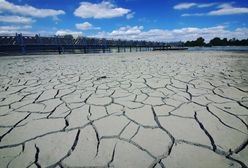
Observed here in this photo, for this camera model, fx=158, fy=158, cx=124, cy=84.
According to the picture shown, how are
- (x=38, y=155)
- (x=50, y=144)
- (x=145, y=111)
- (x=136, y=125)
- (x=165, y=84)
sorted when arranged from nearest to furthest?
(x=38, y=155) < (x=50, y=144) < (x=136, y=125) < (x=145, y=111) < (x=165, y=84)

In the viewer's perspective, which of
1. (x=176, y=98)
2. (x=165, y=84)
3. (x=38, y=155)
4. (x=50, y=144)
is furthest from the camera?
(x=165, y=84)

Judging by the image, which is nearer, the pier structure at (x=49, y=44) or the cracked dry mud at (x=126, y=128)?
the cracked dry mud at (x=126, y=128)

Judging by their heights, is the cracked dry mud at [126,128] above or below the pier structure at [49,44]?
below

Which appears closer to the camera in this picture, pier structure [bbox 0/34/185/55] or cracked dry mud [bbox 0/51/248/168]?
cracked dry mud [bbox 0/51/248/168]

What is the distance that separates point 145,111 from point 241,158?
3.98 ft

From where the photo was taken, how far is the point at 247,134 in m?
1.72

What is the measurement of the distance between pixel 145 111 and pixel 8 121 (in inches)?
74.4

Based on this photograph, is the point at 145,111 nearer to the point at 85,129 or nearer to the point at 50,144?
the point at 85,129

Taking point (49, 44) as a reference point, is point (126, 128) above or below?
below

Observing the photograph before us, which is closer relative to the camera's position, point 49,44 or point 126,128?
point 126,128

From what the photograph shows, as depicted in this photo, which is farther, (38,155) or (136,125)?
(136,125)

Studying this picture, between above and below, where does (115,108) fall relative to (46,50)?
below

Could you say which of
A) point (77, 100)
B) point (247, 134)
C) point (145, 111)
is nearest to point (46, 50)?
point (77, 100)

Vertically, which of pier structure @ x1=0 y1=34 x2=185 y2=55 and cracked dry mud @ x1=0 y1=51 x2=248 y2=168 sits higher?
pier structure @ x1=0 y1=34 x2=185 y2=55
